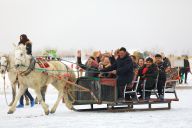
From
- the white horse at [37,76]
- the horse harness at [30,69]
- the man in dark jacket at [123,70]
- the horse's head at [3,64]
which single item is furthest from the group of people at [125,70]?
the horse harness at [30,69]

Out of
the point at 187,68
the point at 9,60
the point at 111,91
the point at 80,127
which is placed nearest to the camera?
the point at 80,127

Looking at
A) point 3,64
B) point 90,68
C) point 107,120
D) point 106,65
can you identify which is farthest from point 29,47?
point 107,120

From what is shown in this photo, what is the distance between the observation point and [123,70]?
1733cm

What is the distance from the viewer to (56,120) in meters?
14.8

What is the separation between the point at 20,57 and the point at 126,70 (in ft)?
9.52

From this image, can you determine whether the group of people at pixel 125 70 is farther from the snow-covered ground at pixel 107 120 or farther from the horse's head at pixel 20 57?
the horse's head at pixel 20 57

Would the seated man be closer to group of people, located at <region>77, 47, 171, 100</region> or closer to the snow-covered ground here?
group of people, located at <region>77, 47, 171, 100</region>

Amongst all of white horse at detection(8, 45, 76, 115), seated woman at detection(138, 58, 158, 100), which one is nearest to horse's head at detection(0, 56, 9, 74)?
white horse at detection(8, 45, 76, 115)

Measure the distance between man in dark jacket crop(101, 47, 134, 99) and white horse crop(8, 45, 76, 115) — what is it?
5.48 feet

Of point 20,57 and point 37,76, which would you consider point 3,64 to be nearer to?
point 37,76

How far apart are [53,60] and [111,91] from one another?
2336 mm

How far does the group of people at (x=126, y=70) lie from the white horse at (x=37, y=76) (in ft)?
2.13

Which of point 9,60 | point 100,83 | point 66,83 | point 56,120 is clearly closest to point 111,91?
point 100,83

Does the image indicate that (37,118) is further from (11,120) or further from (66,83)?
(66,83)
